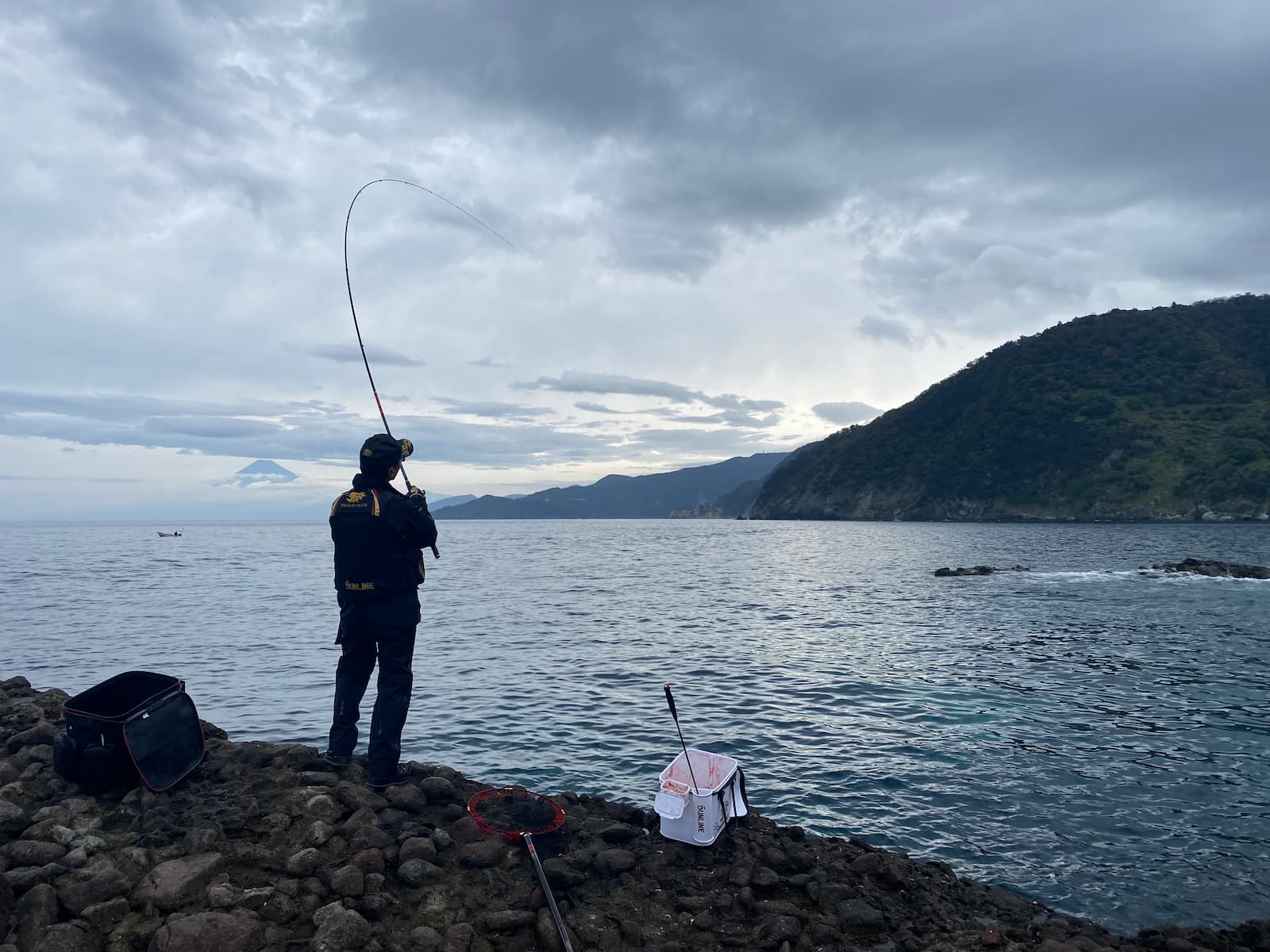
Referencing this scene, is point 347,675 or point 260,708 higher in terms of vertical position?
point 347,675

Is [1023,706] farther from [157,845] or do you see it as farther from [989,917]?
[157,845]

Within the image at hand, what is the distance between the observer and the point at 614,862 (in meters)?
6.69

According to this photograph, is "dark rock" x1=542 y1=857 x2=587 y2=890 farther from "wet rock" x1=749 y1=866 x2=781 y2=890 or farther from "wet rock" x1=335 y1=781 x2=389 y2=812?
"wet rock" x1=335 y1=781 x2=389 y2=812

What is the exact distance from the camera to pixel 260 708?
1484 centimetres

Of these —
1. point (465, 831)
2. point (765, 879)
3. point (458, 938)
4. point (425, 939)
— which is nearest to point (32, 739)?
point (465, 831)

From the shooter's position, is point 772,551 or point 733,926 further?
point 772,551

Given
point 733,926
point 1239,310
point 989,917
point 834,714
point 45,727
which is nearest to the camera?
point 733,926

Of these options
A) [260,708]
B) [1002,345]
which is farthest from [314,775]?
[1002,345]

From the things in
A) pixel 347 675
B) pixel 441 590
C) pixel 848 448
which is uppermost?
pixel 848 448

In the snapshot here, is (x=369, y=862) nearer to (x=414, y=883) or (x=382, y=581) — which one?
(x=414, y=883)

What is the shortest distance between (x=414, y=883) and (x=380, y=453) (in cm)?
404

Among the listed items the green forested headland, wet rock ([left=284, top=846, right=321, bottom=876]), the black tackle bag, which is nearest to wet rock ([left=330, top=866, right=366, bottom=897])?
wet rock ([left=284, top=846, right=321, bottom=876])

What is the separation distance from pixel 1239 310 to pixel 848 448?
267ft

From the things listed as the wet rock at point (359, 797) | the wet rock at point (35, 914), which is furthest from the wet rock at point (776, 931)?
the wet rock at point (35, 914)
